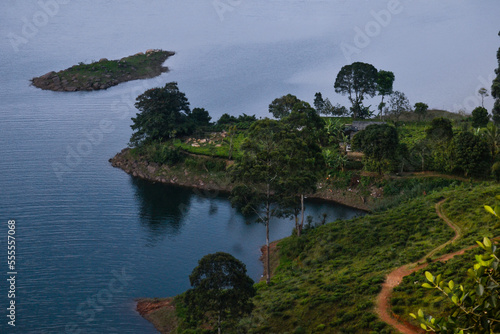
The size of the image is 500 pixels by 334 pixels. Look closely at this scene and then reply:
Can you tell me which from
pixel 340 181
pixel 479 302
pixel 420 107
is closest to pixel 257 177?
pixel 340 181

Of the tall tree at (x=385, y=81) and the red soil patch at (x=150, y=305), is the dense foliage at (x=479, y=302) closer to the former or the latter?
the red soil patch at (x=150, y=305)

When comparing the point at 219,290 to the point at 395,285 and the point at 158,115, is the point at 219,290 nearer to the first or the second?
the point at 395,285

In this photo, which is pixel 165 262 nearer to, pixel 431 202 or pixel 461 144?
pixel 431 202

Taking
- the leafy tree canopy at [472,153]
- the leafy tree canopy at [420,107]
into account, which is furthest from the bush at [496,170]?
the leafy tree canopy at [420,107]

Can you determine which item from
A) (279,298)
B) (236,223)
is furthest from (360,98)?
(279,298)
